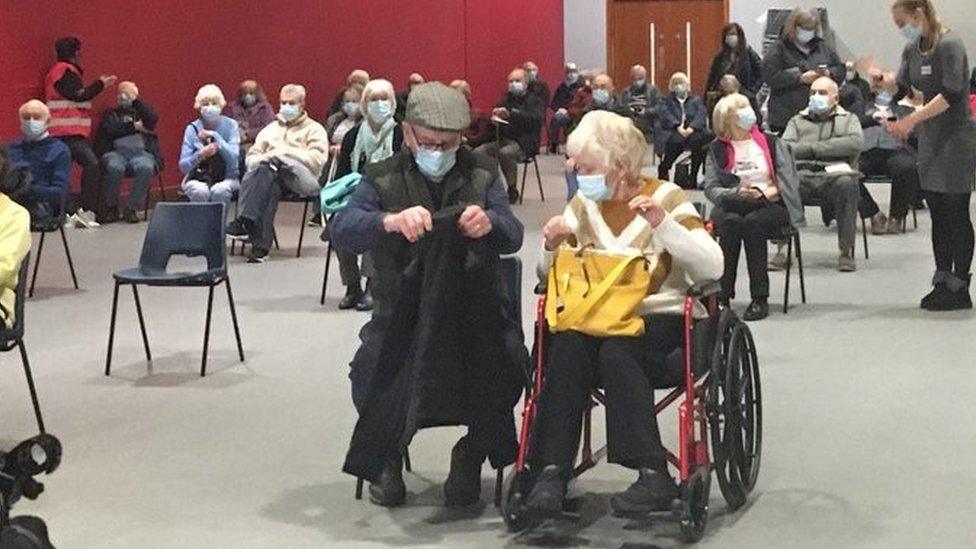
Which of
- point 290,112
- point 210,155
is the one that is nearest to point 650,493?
point 290,112

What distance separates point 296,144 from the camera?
9.05 meters

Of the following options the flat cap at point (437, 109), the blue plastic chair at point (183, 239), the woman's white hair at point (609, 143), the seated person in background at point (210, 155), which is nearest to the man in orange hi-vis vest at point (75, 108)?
the seated person in background at point (210, 155)

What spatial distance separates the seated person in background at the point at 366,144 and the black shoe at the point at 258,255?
1786 millimetres

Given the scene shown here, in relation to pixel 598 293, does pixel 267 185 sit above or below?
below

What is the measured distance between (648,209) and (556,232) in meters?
0.27

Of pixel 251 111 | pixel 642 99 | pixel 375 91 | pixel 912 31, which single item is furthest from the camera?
pixel 642 99

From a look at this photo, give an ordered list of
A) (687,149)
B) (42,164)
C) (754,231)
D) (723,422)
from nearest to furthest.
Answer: (723,422) → (754,231) → (42,164) → (687,149)

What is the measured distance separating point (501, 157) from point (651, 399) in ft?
28.0

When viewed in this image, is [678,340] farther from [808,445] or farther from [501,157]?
[501,157]

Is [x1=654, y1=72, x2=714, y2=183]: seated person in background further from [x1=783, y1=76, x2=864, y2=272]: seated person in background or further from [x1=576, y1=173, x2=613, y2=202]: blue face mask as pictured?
[x1=576, y1=173, x2=613, y2=202]: blue face mask

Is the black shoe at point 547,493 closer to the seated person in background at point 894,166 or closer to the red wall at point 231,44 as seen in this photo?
the seated person in background at point 894,166

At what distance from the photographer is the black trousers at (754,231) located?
272 inches

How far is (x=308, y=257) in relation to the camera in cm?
923

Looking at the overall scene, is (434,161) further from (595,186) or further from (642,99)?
(642,99)
